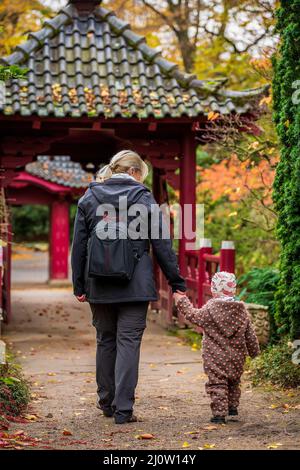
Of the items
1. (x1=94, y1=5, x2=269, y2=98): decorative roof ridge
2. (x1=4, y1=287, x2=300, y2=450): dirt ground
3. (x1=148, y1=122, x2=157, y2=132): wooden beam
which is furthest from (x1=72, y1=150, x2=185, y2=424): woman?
(x1=94, y1=5, x2=269, y2=98): decorative roof ridge

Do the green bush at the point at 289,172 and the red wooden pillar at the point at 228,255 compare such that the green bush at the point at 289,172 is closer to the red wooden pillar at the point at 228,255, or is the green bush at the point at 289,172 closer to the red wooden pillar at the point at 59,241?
the red wooden pillar at the point at 228,255

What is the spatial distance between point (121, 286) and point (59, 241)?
2033 centimetres

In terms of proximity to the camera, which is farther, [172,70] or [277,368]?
[172,70]

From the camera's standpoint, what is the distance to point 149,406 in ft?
22.0

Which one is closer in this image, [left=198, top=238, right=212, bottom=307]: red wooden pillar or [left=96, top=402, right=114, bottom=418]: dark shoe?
[left=96, top=402, right=114, bottom=418]: dark shoe

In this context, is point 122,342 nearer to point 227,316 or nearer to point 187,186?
point 227,316

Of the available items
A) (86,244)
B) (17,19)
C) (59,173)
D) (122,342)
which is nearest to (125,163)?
(86,244)

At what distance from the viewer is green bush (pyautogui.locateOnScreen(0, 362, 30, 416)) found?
614 cm

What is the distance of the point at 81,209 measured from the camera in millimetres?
5922

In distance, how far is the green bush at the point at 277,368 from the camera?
283 inches

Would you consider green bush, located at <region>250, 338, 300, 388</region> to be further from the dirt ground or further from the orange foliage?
the orange foliage

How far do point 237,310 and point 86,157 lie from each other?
34.3 feet

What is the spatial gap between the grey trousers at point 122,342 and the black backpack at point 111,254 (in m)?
0.28
